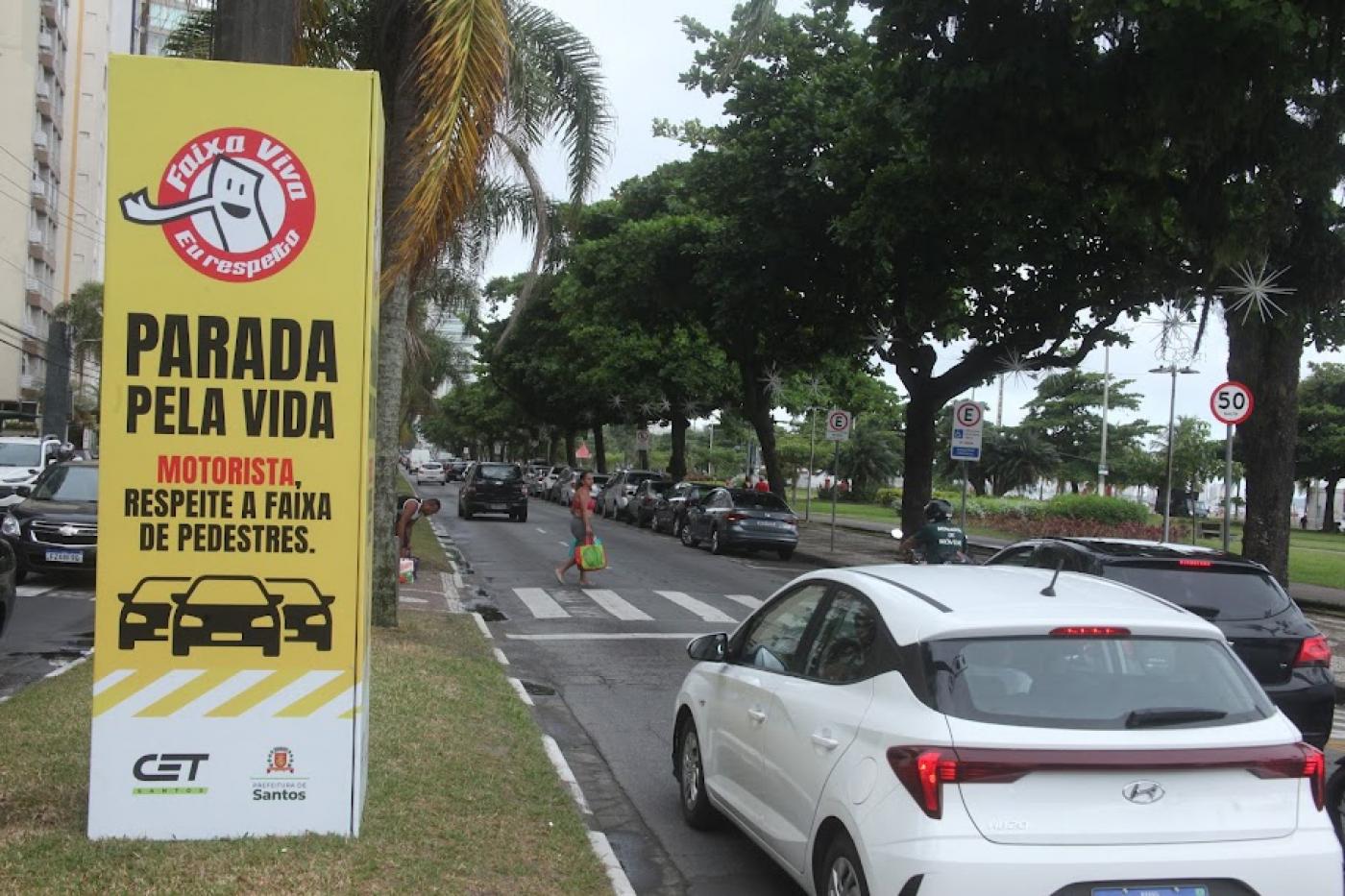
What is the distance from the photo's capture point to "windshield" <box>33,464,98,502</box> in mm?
16000

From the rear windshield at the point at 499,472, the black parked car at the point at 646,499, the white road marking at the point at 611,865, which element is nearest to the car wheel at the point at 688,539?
the black parked car at the point at 646,499

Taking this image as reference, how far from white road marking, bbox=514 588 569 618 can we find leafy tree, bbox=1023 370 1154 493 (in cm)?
6180

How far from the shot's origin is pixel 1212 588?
7734mm

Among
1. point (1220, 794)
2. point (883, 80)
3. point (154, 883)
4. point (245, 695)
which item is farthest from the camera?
point (883, 80)

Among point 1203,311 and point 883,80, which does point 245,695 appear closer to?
point 883,80

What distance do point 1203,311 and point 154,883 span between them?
15922 mm

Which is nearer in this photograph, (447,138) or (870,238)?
(447,138)

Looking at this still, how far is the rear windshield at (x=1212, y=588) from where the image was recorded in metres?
7.66

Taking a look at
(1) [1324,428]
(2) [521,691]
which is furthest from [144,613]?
(1) [1324,428]

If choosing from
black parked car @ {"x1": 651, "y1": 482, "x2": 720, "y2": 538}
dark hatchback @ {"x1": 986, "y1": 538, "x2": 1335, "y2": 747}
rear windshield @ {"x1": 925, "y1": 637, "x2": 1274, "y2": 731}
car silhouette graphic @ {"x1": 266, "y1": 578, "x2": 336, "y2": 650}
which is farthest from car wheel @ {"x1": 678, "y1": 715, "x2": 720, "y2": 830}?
black parked car @ {"x1": 651, "y1": 482, "x2": 720, "y2": 538}

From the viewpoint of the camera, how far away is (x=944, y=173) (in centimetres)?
1730

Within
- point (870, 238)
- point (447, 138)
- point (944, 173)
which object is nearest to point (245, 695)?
point (447, 138)

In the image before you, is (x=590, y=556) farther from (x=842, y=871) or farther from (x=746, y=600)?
(x=842, y=871)

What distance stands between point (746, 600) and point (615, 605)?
2.21 metres
